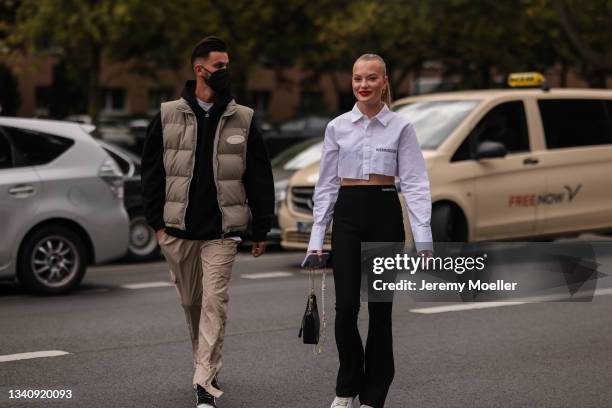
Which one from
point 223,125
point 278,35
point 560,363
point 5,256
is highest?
point 278,35

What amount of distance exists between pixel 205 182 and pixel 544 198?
7292 millimetres

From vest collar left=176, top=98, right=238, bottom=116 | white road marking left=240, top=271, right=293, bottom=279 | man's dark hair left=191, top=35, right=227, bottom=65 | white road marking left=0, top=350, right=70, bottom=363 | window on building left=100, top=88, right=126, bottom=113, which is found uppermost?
window on building left=100, top=88, right=126, bottom=113

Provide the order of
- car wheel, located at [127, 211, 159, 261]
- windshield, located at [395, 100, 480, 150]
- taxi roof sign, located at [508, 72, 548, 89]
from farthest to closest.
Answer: car wheel, located at [127, 211, 159, 261]
taxi roof sign, located at [508, 72, 548, 89]
windshield, located at [395, 100, 480, 150]

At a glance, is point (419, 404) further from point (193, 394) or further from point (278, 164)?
point (278, 164)

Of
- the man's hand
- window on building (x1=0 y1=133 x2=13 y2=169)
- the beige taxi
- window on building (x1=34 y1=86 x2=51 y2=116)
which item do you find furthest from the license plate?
window on building (x1=34 y1=86 x2=51 y2=116)

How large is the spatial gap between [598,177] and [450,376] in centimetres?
672

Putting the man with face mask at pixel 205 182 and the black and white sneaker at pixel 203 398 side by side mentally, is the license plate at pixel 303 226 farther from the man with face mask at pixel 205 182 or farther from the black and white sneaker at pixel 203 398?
the black and white sneaker at pixel 203 398

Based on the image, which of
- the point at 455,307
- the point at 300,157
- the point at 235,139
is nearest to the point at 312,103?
the point at 300,157

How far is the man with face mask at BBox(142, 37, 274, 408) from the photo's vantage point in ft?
20.1

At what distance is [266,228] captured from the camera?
637 cm

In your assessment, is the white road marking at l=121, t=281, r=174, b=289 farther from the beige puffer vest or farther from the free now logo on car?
the beige puffer vest

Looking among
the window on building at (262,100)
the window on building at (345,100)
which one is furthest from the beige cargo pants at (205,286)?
the window on building at (262,100)

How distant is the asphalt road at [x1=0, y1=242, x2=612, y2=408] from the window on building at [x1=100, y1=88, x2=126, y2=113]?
142 ft

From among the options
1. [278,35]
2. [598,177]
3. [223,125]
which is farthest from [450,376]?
[278,35]
